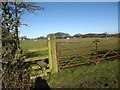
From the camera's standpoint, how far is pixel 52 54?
4.86m

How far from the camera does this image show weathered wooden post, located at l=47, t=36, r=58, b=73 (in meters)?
4.84

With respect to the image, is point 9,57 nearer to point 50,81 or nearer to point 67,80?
point 50,81

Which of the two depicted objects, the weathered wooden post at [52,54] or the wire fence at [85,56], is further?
the wire fence at [85,56]

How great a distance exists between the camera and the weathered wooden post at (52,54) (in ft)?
15.9

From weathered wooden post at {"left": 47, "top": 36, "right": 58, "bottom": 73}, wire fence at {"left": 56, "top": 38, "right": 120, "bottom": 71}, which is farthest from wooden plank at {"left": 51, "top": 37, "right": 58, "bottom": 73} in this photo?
wire fence at {"left": 56, "top": 38, "right": 120, "bottom": 71}

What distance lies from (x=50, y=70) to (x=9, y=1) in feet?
12.1

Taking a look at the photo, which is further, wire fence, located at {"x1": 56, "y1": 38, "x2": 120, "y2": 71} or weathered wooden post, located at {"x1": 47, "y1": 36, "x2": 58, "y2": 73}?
wire fence, located at {"x1": 56, "y1": 38, "x2": 120, "y2": 71}

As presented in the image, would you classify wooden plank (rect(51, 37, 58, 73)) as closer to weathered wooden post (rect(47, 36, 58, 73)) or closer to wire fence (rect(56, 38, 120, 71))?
weathered wooden post (rect(47, 36, 58, 73))

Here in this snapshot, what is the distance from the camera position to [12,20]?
13.5 feet

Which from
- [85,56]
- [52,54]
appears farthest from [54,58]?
[85,56]

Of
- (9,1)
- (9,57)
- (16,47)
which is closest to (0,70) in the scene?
(9,57)

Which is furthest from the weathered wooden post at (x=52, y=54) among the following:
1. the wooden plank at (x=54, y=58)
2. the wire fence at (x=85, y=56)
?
the wire fence at (x=85, y=56)

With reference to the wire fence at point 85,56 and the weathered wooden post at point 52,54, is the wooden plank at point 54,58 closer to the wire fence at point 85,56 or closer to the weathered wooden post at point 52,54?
the weathered wooden post at point 52,54

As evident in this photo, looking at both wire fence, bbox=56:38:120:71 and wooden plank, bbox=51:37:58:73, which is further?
wire fence, bbox=56:38:120:71
